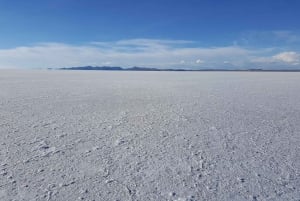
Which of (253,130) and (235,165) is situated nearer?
(235,165)

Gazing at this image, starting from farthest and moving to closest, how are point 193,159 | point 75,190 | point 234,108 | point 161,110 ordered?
point 234,108 → point 161,110 → point 193,159 → point 75,190

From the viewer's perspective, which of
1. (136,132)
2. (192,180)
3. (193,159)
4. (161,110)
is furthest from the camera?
(161,110)

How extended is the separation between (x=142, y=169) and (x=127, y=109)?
→ 461cm

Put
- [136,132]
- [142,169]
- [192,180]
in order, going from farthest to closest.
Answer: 1. [136,132]
2. [142,169]
3. [192,180]

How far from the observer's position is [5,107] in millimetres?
8055

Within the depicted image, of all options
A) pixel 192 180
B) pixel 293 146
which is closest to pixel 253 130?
pixel 293 146

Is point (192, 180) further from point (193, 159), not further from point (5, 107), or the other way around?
point (5, 107)

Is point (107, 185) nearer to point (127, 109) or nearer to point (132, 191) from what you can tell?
point (132, 191)

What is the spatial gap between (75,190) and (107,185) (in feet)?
1.16

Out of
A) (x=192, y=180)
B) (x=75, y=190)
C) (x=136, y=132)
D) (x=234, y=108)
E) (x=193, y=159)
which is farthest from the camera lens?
(x=234, y=108)

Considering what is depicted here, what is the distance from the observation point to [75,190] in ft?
9.25

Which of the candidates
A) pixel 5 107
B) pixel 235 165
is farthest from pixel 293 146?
pixel 5 107

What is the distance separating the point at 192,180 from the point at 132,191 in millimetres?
743

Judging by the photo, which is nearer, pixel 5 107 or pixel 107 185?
pixel 107 185
